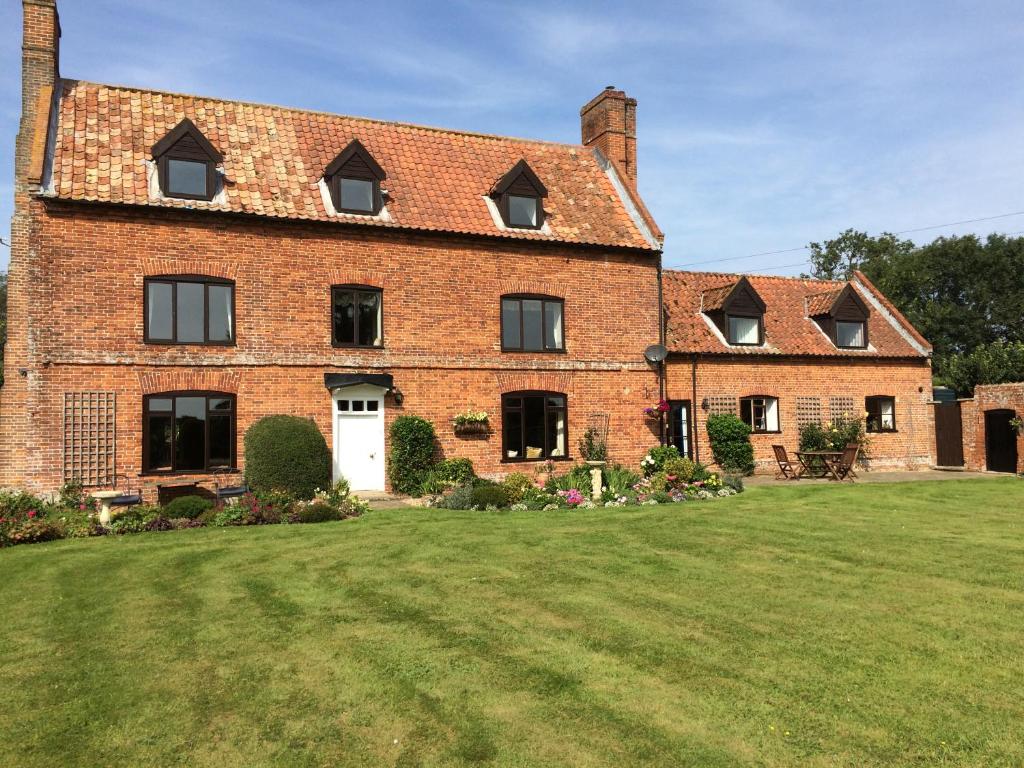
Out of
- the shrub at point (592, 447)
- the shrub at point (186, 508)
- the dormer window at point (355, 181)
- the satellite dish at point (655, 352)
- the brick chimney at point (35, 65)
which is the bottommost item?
the shrub at point (186, 508)

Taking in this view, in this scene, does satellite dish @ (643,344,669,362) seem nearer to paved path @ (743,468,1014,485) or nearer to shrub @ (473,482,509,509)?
paved path @ (743,468,1014,485)

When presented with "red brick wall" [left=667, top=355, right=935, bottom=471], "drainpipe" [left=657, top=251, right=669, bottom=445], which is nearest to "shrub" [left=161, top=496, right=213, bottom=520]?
"drainpipe" [left=657, top=251, right=669, bottom=445]

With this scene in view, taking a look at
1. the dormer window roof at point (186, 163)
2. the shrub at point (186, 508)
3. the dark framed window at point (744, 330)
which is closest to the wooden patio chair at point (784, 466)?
the dark framed window at point (744, 330)

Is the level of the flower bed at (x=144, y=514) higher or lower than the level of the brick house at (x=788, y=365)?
lower

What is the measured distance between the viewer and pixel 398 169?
834 inches

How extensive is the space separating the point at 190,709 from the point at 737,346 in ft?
73.1

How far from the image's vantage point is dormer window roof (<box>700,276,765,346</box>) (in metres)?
25.4

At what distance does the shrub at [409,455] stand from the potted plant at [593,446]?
14.9 ft

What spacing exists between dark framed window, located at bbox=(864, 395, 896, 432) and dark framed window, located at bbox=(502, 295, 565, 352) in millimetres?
12583

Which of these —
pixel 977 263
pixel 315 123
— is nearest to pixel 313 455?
pixel 315 123

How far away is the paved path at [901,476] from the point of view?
888 inches

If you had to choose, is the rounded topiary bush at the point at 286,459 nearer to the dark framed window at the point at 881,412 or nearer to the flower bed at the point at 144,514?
the flower bed at the point at 144,514

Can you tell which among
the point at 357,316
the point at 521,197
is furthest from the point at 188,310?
the point at 521,197

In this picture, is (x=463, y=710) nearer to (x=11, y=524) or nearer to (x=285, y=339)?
(x=11, y=524)
